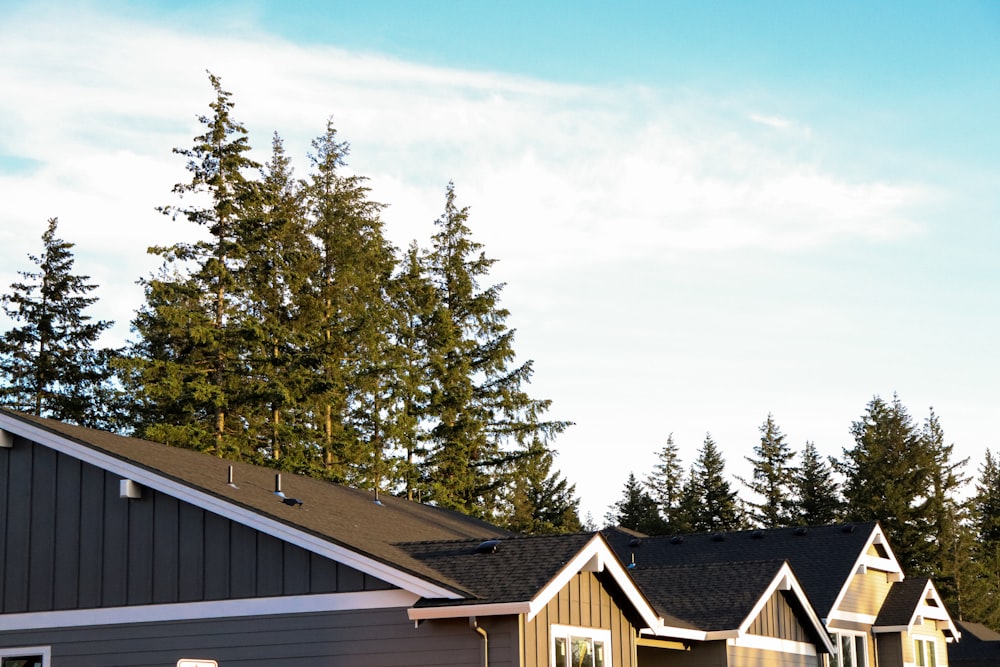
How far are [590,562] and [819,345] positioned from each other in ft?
66.6

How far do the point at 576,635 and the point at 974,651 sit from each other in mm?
36935

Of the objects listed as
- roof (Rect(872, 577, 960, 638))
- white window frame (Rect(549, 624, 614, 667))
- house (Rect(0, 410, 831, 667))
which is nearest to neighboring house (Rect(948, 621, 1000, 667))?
roof (Rect(872, 577, 960, 638))

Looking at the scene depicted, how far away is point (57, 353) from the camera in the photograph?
1844 inches

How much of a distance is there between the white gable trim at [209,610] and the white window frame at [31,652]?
276mm

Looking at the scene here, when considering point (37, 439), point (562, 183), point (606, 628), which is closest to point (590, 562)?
point (606, 628)

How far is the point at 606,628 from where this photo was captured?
58.1 feet

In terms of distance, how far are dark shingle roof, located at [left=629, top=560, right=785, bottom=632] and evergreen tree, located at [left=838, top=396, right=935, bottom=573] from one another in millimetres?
43964

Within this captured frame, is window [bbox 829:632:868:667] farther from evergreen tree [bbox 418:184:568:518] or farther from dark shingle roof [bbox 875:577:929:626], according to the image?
evergreen tree [bbox 418:184:568:518]

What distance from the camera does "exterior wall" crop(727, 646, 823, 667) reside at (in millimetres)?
22438

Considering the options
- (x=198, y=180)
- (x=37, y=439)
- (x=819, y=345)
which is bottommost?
(x=37, y=439)

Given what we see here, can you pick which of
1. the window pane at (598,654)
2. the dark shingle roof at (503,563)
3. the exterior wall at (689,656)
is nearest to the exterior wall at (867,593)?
the exterior wall at (689,656)

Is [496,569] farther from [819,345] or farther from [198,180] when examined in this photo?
[198,180]

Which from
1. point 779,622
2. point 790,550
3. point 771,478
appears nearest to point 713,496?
point 771,478

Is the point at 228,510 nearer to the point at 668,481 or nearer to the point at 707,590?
the point at 707,590
